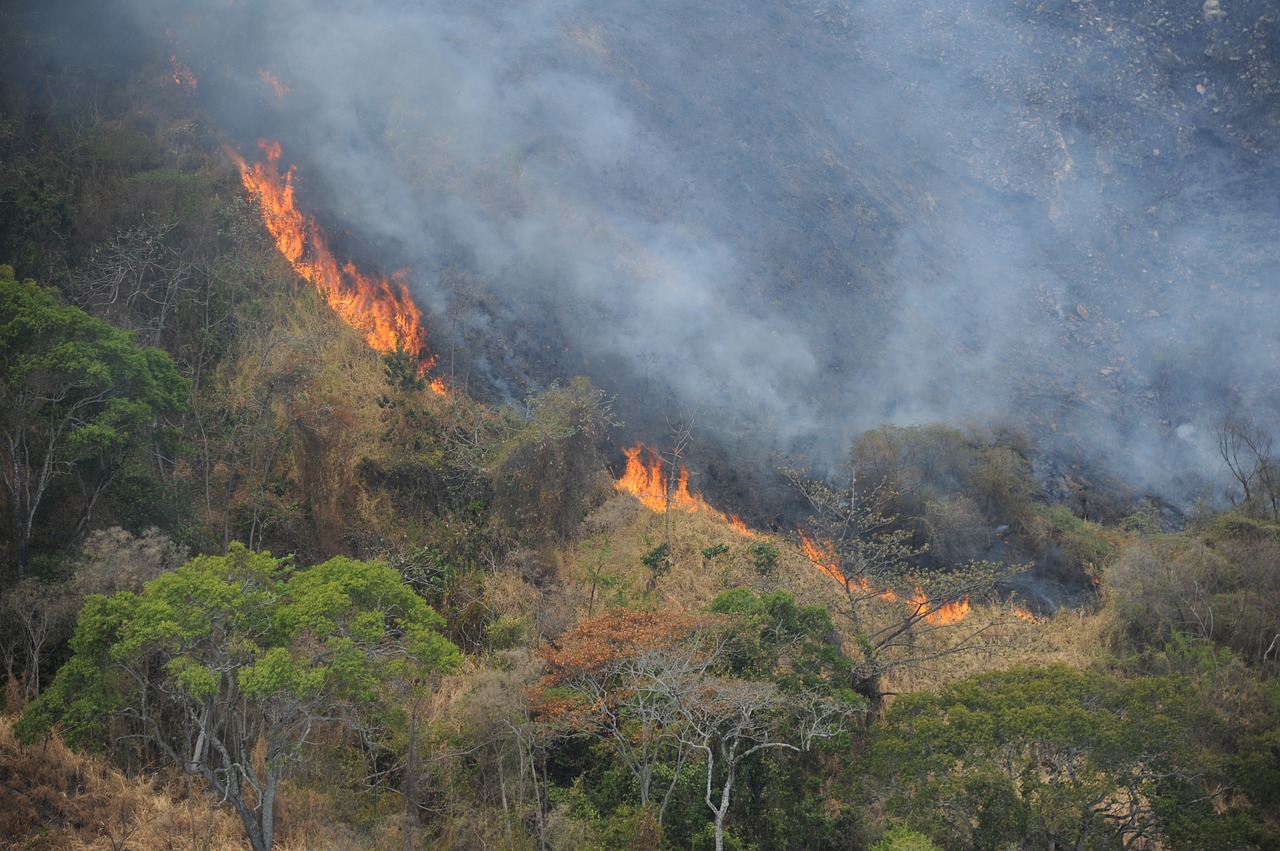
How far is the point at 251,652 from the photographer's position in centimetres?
2003

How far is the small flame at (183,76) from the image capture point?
39125 mm

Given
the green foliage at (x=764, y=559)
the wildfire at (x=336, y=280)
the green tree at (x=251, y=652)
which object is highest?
the wildfire at (x=336, y=280)

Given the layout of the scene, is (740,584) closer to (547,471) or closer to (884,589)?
(884,589)

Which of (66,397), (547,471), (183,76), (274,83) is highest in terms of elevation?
(274,83)

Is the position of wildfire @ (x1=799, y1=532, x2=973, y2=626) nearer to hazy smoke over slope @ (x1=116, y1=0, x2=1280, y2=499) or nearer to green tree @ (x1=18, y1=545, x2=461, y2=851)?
hazy smoke over slope @ (x1=116, y1=0, x2=1280, y2=499)

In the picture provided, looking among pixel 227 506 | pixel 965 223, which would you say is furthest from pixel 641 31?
pixel 227 506

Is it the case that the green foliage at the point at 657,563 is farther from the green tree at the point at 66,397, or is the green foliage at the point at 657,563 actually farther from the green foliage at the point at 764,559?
the green tree at the point at 66,397

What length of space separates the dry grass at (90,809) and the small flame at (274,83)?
23.5m

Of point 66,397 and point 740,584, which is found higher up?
point 740,584

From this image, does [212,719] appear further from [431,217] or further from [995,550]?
[995,550]

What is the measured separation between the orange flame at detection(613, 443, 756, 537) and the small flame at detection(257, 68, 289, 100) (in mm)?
17864

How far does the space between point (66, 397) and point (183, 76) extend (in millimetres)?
18152

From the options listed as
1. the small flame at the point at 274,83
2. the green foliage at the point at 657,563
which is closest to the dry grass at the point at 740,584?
the green foliage at the point at 657,563

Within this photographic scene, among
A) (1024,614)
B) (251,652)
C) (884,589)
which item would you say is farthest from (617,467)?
(251,652)
